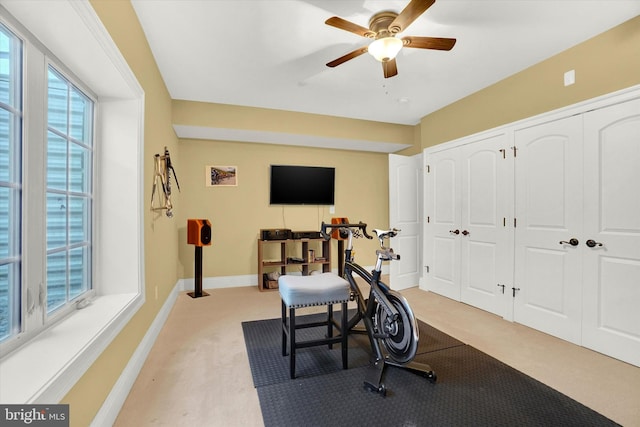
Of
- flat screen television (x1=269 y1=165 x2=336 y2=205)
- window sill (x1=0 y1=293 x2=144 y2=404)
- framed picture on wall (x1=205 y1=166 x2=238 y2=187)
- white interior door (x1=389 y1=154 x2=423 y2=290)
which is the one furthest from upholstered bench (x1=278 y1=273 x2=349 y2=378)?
framed picture on wall (x1=205 y1=166 x2=238 y2=187)

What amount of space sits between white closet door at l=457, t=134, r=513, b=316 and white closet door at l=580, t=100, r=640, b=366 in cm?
73

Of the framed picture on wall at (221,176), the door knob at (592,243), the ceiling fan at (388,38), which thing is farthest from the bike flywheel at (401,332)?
the framed picture on wall at (221,176)

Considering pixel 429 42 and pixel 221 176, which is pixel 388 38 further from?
pixel 221 176

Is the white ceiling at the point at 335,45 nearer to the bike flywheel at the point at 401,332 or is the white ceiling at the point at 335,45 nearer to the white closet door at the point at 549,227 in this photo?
the white closet door at the point at 549,227

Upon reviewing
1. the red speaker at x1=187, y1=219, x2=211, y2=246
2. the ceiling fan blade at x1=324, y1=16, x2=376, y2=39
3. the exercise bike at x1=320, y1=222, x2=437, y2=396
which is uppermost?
the ceiling fan blade at x1=324, y1=16, x2=376, y2=39

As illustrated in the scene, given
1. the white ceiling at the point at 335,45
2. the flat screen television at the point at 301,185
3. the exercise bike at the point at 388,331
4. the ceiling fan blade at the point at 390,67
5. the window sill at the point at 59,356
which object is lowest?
the exercise bike at the point at 388,331

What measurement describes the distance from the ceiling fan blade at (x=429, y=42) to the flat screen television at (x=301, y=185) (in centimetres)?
291

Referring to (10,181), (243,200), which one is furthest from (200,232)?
(10,181)

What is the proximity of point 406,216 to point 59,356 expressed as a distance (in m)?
4.01

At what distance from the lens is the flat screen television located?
475cm

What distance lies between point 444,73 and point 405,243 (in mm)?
2308

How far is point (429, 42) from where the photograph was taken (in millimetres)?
2109

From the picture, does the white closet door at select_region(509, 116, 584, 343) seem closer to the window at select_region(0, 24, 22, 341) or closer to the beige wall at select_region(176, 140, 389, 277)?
the beige wall at select_region(176, 140, 389, 277)

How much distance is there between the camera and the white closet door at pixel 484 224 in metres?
3.25
